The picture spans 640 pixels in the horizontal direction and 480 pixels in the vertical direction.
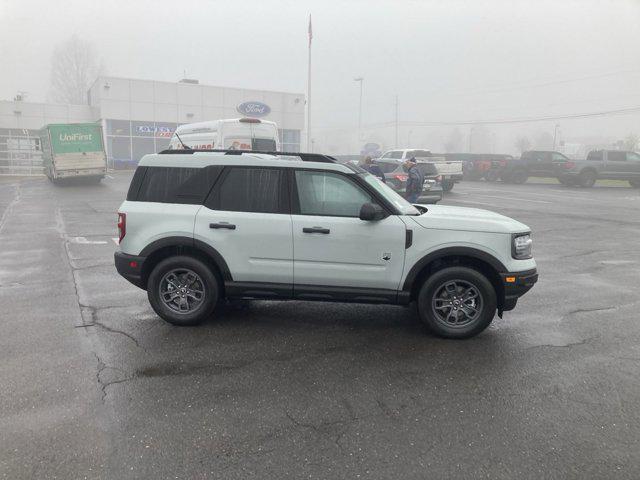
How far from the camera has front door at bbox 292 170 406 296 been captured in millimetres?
5270

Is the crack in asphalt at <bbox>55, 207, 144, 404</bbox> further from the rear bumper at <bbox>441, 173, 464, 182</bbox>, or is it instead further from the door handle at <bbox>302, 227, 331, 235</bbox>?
the rear bumper at <bbox>441, 173, 464, 182</bbox>

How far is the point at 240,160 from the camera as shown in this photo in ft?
18.5

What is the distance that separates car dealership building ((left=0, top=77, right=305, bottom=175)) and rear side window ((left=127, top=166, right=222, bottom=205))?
38.6 meters

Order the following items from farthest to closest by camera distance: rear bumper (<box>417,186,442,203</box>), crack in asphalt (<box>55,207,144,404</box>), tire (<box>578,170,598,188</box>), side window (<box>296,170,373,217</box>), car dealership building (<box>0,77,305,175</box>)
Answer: car dealership building (<box>0,77,305,175</box>) < tire (<box>578,170,598,188</box>) < rear bumper (<box>417,186,442,203</box>) < side window (<box>296,170,373,217</box>) < crack in asphalt (<box>55,207,144,404</box>)

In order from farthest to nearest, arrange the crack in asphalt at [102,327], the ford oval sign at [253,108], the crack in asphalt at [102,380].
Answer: the ford oval sign at [253,108] < the crack in asphalt at [102,327] < the crack in asphalt at [102,380]

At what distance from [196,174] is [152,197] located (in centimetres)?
54

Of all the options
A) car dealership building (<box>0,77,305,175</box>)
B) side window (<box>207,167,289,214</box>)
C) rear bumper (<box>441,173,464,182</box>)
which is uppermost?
car dealership building (<box>0,77,305,175</box>)

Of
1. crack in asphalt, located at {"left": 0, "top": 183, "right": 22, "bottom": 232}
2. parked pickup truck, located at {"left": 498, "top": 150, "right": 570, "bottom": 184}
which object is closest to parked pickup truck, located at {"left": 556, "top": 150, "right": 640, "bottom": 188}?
parked pickup truck, located at {"left": 498, "top": 150, "right": 570, "bottom": 184}

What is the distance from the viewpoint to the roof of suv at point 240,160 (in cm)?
557

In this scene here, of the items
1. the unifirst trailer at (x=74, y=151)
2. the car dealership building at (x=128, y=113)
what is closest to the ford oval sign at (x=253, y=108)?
the car dealership building at (x=128, y=113)

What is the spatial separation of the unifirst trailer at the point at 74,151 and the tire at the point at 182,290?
2281 cm

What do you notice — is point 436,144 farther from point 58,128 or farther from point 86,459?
point 86,459

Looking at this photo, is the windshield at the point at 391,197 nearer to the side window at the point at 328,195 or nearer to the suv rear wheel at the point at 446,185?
the side window at the point at 328,195

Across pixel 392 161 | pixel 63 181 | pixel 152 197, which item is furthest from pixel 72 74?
pixel 152 197
